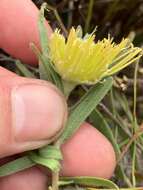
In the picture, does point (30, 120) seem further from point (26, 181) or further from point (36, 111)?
point (26, 181)

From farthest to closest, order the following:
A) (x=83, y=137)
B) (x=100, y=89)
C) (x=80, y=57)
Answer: (x=83, y=137) < (x=100, y=89) < (x=80, y=57)

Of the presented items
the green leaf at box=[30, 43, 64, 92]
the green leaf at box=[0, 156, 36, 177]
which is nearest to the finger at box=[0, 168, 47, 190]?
the green leaf at box=[0, 156, 36, 177]

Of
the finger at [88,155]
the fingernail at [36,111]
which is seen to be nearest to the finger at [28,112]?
the fingernail at [36,111]

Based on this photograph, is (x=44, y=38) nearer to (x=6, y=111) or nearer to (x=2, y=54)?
(x=6, y=111)

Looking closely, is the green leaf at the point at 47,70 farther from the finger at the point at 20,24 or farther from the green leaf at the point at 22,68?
the finger at the point at 20,24

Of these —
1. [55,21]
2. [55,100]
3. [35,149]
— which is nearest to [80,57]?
[55,100]

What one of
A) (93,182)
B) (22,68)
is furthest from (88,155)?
(22,68)
